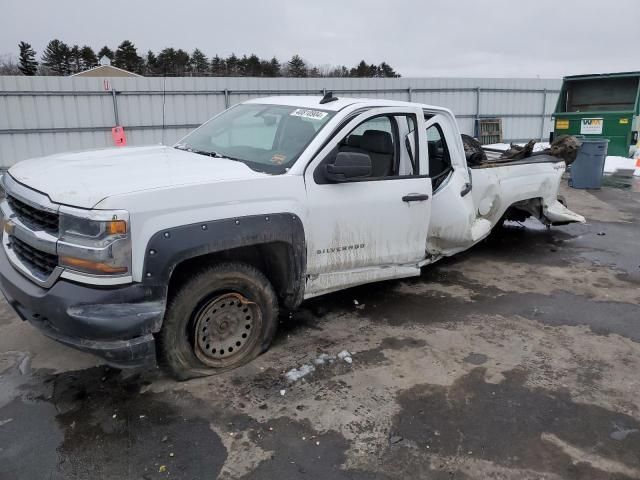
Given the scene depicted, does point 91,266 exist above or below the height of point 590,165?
above

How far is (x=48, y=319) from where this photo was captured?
3178mm

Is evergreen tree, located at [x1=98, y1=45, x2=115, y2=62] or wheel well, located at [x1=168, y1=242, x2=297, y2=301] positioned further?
evergreen tree, located at [x1=98, y1=45, x2=115, y2=62]

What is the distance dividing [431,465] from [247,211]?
1888 mm

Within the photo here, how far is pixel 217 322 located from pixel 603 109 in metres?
14.6

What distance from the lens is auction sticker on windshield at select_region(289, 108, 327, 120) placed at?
4.37 meters

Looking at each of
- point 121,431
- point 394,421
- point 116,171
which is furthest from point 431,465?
point 116,171

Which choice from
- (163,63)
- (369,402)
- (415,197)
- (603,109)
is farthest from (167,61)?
(369,402)

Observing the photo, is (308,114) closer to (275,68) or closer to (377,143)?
(377,143)

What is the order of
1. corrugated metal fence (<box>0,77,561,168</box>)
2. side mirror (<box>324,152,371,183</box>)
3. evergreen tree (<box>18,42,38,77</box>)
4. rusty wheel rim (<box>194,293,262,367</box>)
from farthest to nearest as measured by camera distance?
→ 1. evergreen tree (<box>18,42,38,77</box>)
2. corrugated metal fence (<box>0,77,561,168</box>)
3. side mirror (<box>324,152,371,183</box>)
4. rusty wheel rim (<box>194,293,262,367</box>)

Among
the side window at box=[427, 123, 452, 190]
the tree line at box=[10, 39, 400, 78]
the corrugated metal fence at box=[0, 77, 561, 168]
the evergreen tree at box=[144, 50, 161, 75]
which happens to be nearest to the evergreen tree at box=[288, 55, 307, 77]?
the tree line at box=[10, 39, 400, 78]

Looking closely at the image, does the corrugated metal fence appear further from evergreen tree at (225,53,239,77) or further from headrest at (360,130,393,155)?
evergreen tree at (225,53,239,77)

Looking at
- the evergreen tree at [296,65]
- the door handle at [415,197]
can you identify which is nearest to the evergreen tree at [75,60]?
the evergreen tree at [296,65]

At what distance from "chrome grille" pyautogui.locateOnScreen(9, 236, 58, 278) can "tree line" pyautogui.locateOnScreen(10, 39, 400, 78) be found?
64039 millimetres

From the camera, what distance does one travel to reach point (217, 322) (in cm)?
371
